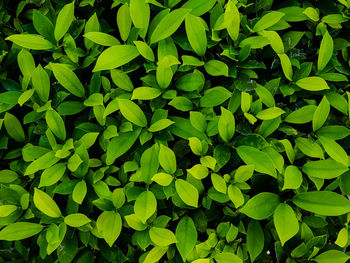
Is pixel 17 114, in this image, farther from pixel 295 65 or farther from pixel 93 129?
pixel 295 65

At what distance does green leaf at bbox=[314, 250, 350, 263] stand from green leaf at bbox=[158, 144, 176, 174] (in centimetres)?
67

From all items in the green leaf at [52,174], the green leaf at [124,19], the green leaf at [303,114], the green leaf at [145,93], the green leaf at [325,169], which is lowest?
the green leaf at [52,174]

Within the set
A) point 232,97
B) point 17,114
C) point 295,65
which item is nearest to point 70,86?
point 17,114

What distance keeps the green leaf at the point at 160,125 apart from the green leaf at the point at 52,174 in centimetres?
38

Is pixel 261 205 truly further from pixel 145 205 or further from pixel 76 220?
pixel 76 220

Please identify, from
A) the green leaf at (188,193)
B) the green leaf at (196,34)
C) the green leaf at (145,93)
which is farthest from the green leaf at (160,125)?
the green leaf at (196,34)

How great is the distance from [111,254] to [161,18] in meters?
0.99

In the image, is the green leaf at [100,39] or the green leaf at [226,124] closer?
the green leaf at [226,124]

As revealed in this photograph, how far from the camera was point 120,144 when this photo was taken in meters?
1.47

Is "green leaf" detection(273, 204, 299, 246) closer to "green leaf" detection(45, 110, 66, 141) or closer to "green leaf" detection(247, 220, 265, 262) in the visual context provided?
"green leaf" detection(247, 220, 265, 262)

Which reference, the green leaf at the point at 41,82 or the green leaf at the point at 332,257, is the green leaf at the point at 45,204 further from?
the green leaf at the point at 332,257

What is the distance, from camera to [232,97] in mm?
1519

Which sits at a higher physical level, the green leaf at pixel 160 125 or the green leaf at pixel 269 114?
the green leaf at pixel 269 114

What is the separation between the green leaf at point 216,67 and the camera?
1488 millimetres
